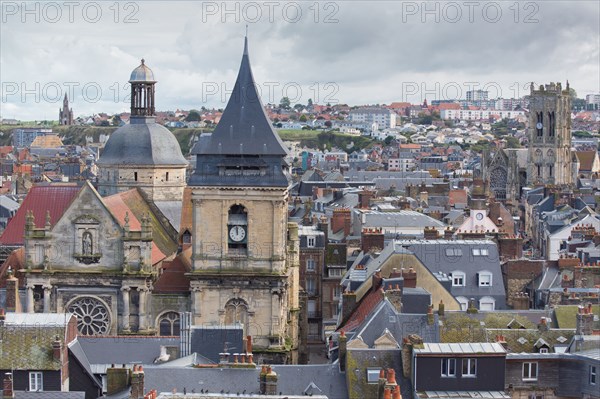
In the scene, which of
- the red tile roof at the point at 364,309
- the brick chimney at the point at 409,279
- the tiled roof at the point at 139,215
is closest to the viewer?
the red tile roof at the point at 364,309

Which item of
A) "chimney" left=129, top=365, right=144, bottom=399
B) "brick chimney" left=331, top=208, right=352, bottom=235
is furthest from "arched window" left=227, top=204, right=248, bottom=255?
"brick chimney" left=331, top=208, right=352, bottom=235

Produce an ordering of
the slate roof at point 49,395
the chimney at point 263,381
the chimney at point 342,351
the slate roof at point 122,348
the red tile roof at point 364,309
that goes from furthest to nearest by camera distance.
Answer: the red tile roof at point 364,309, the slate roof at point 122,348, the chimney at point 342,351, the chimney at point 263,381, the slate roof at point 49,395

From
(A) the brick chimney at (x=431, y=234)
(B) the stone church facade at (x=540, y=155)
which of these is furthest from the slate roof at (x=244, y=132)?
(B) the stone church facade at (x=540, y=155)

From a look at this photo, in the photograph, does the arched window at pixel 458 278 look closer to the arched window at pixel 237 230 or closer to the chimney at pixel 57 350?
the arched window at pixel 237 230

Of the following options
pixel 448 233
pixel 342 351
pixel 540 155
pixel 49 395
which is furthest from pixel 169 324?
pixel 540 155

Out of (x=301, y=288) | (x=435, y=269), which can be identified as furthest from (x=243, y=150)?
(x=301, y=288)

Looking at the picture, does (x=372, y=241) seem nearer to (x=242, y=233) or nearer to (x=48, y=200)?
(x=242, y=233)
